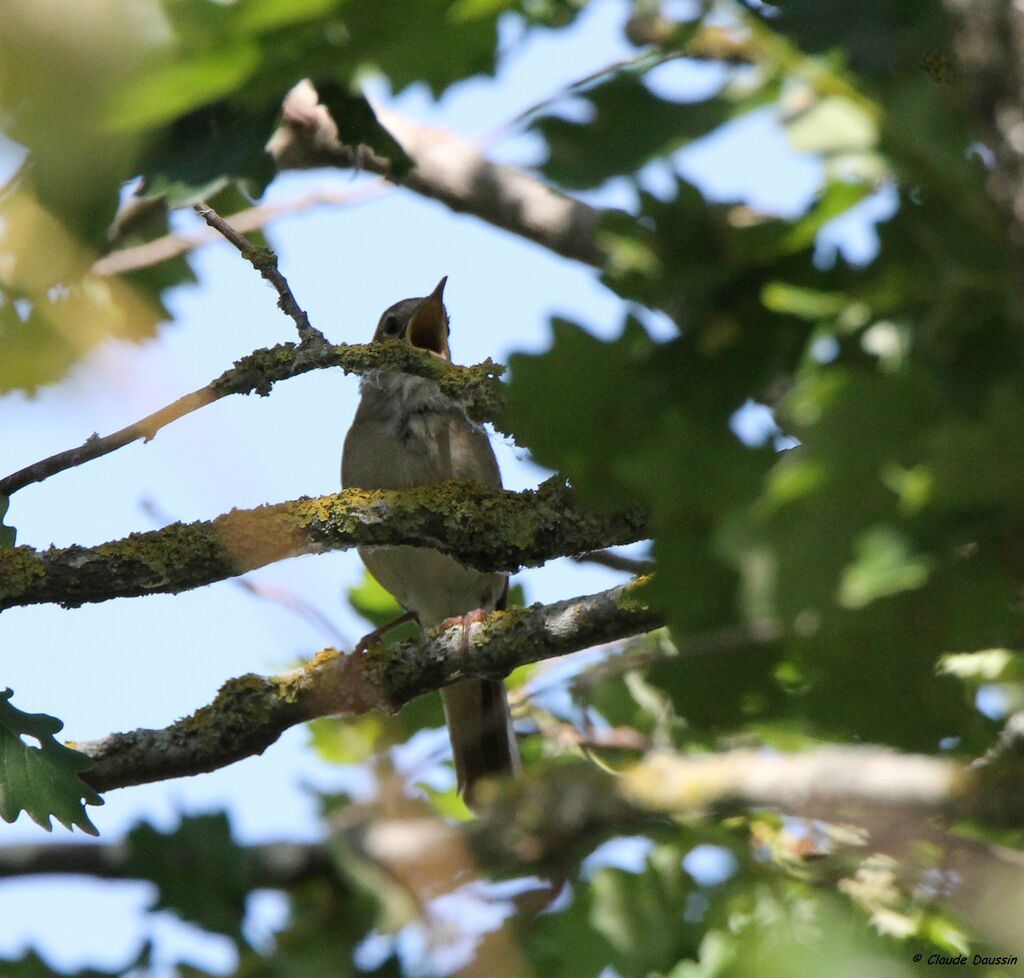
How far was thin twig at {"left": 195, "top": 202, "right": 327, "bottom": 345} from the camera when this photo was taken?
407 cm

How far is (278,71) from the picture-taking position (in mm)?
1481

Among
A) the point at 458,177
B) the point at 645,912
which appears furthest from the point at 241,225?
the point at 645,912

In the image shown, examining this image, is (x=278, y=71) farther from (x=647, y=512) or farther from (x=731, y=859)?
(x=647, y=512)

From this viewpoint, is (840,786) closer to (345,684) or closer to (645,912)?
(645,912)

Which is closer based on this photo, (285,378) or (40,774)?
(40,774)

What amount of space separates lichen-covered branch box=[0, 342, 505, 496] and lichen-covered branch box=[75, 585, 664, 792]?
0.77 metres

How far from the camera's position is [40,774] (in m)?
3.89

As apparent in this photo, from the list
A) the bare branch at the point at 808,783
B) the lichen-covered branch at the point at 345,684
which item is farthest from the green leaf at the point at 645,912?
the lichen-covered branch at the point at 345,684

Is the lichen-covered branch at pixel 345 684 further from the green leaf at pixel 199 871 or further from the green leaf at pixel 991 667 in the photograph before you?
the green leaf at pixel 199 871

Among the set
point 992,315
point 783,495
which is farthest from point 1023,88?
point 783,495

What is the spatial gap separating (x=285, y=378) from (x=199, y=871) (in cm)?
262

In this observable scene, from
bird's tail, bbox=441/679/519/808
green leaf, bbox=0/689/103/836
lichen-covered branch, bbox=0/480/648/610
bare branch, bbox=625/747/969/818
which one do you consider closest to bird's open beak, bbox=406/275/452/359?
bird's tail, bbox=441/679/519/808

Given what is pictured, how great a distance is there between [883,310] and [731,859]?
104 centimetres

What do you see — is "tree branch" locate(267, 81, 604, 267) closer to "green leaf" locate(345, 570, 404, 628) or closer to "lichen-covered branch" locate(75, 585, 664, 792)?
"green leaf" locate(345, 570, 404, 628)
